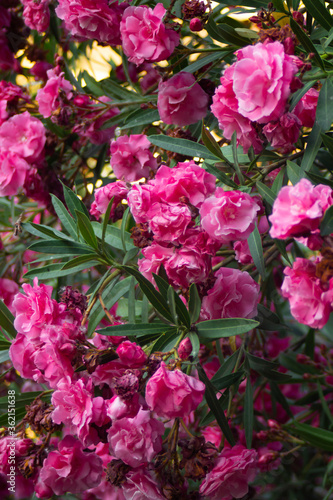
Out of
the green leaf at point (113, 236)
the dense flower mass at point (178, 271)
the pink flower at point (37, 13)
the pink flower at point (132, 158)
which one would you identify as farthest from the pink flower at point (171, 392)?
the pink flower at point (37, 13)

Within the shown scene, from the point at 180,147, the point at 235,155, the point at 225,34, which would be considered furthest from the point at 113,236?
the point at 225,34

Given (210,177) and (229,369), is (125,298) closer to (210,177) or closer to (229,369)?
(229,369)

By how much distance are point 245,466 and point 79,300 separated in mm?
425

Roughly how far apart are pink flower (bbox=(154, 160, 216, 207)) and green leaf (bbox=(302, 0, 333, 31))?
1.23ft

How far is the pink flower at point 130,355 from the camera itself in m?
0.79

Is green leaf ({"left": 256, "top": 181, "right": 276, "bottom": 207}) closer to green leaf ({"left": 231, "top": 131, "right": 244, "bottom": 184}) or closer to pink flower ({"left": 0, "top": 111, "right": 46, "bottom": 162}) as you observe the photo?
green leaf ({"left": 231, "top": 131, "right": 244, "bottom": 184})

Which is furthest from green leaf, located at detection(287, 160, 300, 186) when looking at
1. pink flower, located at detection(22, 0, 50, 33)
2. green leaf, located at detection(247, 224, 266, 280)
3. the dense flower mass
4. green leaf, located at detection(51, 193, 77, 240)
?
pink flower, located at detection(22, 0, 50, 33)

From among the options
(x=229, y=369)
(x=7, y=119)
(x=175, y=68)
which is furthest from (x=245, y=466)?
(x=7, y=119)

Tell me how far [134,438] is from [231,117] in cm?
57

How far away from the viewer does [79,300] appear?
906mm

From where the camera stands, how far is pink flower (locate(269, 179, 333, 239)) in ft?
2.12

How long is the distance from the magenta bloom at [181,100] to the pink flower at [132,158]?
8 centimetres

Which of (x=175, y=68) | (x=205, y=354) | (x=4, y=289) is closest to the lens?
(x=175, y=68)

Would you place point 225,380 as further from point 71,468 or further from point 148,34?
point 148,34
